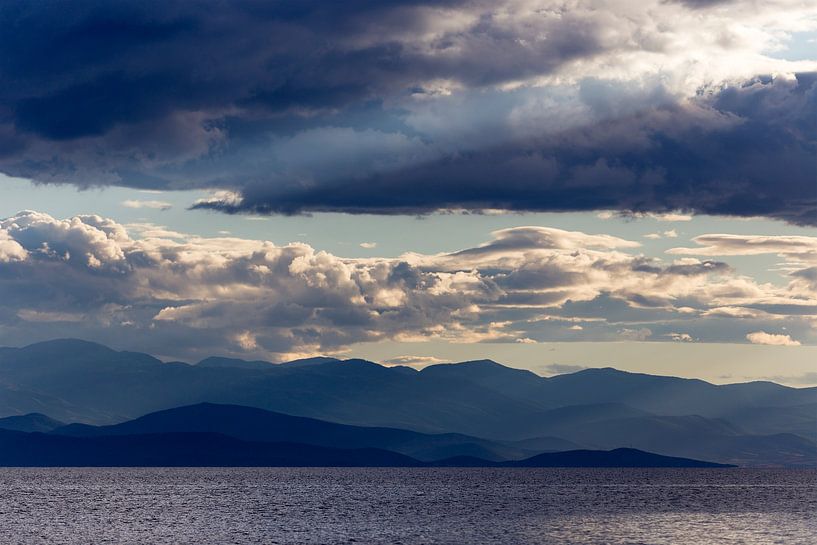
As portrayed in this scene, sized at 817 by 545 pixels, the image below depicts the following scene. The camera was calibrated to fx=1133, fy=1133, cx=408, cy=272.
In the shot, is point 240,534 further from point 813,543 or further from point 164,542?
point 813,543

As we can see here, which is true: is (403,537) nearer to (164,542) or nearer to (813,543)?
(164,542)

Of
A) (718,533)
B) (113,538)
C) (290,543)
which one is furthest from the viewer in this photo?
(718,533)

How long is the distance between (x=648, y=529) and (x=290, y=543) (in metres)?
65.3

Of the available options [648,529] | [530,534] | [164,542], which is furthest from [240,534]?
[648,529]

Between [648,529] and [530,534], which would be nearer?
[530,534]

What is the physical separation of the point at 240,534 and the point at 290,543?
21147 millimetres

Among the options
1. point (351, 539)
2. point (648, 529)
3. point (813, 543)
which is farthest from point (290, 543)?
point (813, 543)

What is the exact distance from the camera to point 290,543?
6535 inches

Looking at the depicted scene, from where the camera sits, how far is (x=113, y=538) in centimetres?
17675

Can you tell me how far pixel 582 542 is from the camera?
169 meters

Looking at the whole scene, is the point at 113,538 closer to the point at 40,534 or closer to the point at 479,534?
the point at 40,534

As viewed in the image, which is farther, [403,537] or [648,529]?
[648,529]

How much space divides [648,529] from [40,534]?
10202cm

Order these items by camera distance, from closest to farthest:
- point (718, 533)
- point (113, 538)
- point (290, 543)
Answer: point (290, 543), point (113, 538), point (718, 533)
